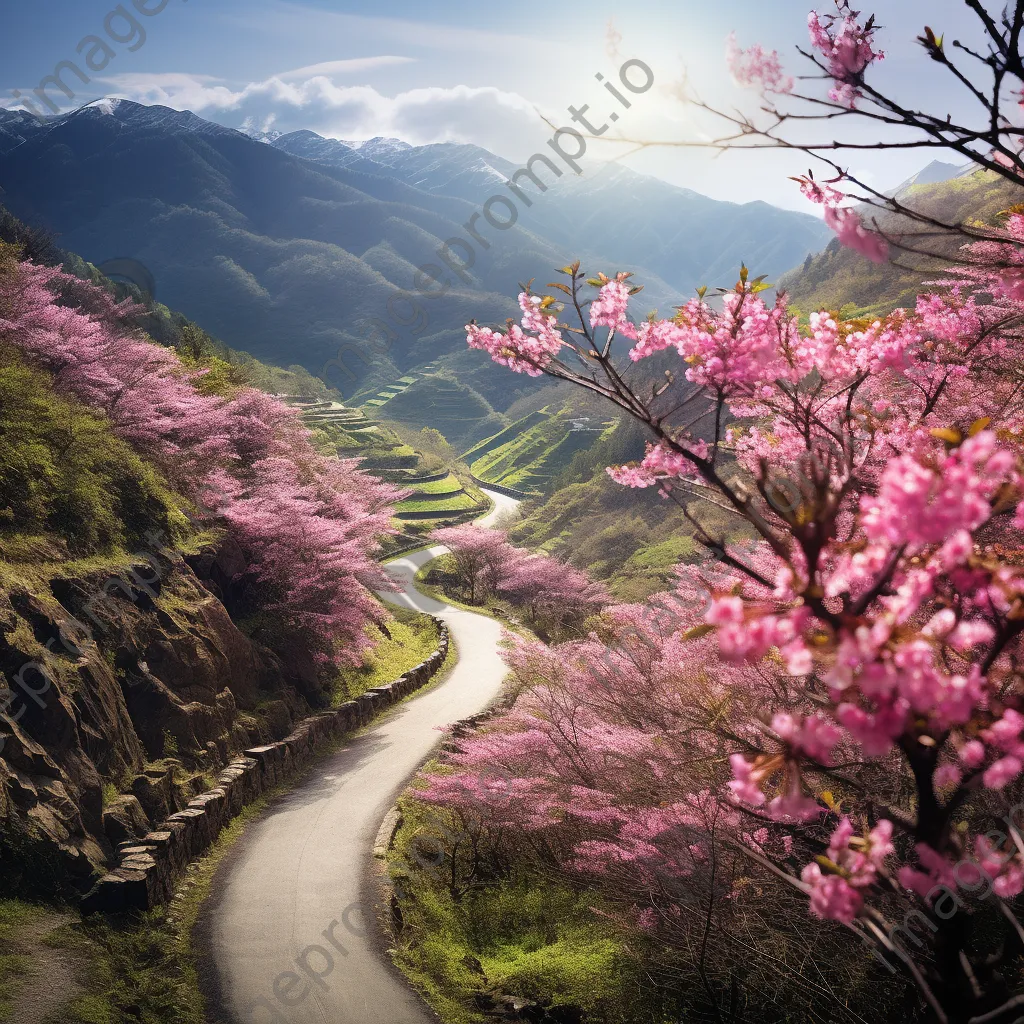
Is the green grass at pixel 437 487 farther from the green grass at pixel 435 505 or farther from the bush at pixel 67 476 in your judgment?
the bush at pixel 67 476

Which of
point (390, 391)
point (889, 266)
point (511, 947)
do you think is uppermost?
point (889, 266)

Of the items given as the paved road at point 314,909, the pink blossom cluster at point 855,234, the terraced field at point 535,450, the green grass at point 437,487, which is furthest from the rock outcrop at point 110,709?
the terraced field at point 535,450

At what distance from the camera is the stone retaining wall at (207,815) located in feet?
20.9

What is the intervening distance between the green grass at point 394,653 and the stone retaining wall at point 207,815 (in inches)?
39.8

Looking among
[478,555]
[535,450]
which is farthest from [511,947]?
[535,450]

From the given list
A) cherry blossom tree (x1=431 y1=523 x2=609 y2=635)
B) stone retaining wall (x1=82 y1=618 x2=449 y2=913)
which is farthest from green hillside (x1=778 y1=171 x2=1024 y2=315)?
stone retaining wall (x1=82 y1=618 x2=449 y2=913)

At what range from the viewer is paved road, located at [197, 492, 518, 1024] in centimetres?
555

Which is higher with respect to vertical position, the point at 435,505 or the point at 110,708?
the point at 110,708

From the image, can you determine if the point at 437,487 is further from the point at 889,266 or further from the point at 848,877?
the point at 848,877

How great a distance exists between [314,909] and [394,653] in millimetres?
11181

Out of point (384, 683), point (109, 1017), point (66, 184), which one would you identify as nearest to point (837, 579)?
point (109, 1017)

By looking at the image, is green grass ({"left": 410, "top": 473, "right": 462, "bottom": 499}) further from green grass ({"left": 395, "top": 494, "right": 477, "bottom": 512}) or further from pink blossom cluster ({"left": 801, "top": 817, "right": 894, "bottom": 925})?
pink blossom cluster ({"left": 801, "top": 817, "right": 894, "bottom": 925})

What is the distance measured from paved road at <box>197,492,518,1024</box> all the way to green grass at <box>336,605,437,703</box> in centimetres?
245

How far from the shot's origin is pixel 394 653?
18.0 meters
